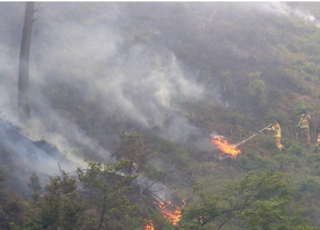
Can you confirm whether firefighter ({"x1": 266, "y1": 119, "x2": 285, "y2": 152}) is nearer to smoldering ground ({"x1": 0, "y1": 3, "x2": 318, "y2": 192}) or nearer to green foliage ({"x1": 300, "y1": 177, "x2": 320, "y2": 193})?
green foliage ({"x1": 300, "y1": 177, "x2": 320, "y2": 193})

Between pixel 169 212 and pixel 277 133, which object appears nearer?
pixel 169 212

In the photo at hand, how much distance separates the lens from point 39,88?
1745cm

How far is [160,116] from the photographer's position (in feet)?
56.4

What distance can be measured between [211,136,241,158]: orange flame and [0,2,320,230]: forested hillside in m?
0.23

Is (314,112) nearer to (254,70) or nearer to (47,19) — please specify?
(254,70)

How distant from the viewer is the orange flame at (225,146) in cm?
1563

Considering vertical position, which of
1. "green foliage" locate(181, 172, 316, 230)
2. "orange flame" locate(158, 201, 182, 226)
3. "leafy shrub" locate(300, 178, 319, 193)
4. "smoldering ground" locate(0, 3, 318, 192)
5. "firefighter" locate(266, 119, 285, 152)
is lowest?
"smoldering ground" locate(0, 3, 318, 192)

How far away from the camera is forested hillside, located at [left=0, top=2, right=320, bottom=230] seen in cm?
944

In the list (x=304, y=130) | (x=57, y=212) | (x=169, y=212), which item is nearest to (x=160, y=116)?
(x=169, y=212)

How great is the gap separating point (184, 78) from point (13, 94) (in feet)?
30.8

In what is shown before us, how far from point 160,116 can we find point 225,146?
11.7 feet

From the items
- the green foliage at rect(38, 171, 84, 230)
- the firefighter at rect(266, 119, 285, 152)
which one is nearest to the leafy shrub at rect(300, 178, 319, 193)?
the firefighter at rect(266, 119, 285, 152)

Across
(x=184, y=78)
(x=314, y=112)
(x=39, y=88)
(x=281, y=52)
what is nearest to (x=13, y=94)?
(x=39, y=88)

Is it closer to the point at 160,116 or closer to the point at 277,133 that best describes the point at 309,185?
the point at 277,133
